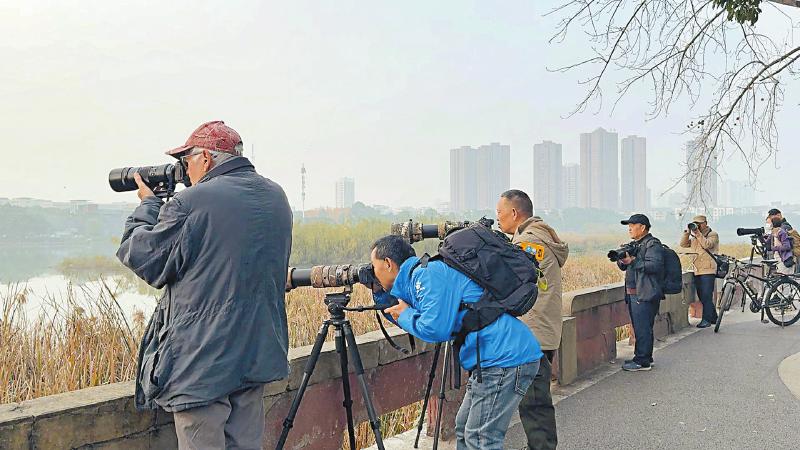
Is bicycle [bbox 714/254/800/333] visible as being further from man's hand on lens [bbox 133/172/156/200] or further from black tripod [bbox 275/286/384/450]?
man's hand on lens [bbox 133/172/156/200]

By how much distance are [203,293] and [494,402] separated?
157cm

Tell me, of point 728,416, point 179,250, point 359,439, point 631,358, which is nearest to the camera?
point 179,250

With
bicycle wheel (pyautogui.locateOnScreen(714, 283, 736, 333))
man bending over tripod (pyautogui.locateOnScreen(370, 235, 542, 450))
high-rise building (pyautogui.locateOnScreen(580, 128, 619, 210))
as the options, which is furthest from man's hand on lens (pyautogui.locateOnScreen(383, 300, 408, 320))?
high-rise building (pyautogui.locateOnScreen(580, 128, 619, 210))

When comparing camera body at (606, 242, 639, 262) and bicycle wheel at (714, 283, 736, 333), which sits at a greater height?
camera body at (606, 242, 639, 262)

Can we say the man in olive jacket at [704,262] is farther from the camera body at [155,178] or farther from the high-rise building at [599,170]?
the high-rise building at [599,170]

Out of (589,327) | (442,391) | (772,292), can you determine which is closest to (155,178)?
(442,391)

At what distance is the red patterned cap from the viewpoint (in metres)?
3.26

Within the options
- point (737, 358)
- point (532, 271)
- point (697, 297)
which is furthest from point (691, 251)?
point (532, 271)

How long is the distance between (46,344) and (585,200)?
30.9 metres

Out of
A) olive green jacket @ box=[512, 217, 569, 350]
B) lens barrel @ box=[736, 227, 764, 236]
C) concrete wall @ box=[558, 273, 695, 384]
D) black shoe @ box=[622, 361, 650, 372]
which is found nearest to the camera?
olive green jacket @ box=[512, 217, 569, 350]

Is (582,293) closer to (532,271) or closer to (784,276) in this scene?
(532,271)

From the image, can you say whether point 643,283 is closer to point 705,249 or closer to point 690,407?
point 690,407

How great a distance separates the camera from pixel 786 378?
310 inches

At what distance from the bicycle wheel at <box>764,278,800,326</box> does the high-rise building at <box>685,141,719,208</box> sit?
181 cm
